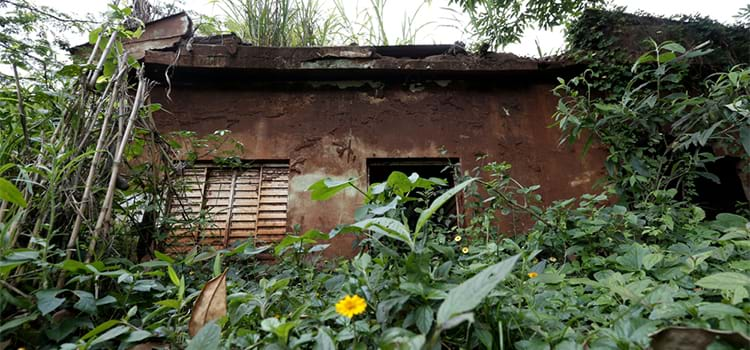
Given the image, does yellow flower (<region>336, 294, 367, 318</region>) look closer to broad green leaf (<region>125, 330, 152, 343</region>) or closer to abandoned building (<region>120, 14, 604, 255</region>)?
broad green leaf (<region>125, 330, 152, 343</region>)

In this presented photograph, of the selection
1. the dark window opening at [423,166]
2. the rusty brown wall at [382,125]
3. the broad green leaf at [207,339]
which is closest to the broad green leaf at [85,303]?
the broad green leaf at [207,339]

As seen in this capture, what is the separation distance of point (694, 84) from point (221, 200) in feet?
15.1

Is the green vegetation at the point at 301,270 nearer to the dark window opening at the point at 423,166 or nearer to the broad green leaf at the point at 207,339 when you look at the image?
the broad green leaf at the point at 207,339

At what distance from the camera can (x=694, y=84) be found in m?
3.64

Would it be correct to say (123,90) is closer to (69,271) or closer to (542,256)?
(69,271)

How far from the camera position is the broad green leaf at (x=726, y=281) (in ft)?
3.35

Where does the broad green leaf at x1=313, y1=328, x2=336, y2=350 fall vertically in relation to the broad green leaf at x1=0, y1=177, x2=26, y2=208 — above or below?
below

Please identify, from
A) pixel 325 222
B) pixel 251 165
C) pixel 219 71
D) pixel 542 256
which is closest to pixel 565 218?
pixel 542 256

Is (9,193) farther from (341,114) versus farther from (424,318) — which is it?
(341,114)

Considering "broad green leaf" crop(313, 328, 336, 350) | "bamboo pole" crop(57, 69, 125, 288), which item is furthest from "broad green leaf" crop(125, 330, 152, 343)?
"broad green leaf" crop(313, 328, 336, 350)

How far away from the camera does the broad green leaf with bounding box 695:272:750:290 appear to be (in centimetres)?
102

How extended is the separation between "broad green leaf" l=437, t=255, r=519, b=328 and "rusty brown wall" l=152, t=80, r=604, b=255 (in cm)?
252

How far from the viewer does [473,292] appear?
0.74 metres

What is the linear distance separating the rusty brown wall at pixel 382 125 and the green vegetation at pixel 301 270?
3.93 ft
